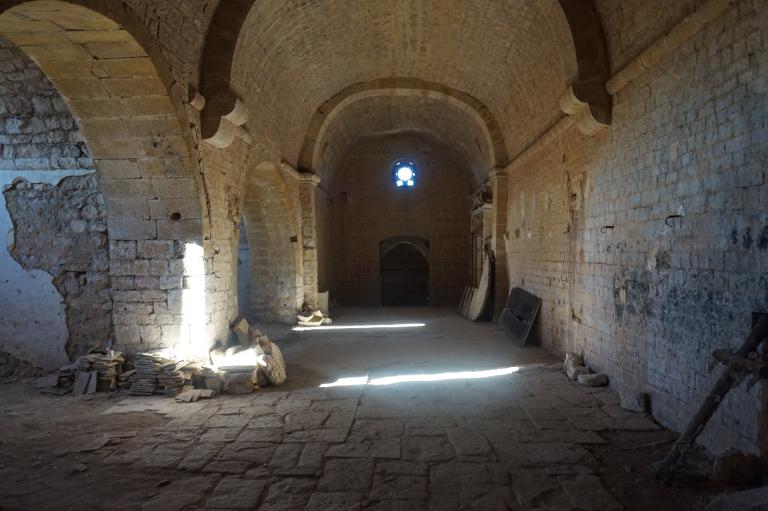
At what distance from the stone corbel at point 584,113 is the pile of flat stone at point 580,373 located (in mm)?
2991

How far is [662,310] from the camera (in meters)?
4.25

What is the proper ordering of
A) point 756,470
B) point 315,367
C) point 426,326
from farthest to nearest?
point 426,326 → point 315,367 → point 756,470

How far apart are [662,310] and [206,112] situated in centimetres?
553

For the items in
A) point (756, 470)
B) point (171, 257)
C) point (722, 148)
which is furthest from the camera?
point (171, 257)

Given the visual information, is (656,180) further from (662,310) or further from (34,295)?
(34,295)

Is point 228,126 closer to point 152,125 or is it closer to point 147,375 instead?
point 152,125

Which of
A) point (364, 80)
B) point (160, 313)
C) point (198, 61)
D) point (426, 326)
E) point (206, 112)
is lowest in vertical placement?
point (426, 326)

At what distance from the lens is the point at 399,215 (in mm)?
14875

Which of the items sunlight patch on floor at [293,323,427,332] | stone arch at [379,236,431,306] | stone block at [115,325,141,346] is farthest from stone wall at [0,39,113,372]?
stone arch at [379,236,431,306]

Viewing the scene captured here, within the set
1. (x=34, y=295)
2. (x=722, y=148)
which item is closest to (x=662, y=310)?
(x=722, y=148)

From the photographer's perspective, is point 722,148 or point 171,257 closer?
point 722,148

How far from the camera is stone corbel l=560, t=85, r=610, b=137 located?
5.33 meters

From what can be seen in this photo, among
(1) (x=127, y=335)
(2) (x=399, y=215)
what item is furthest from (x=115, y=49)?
(2) (x=399, y=215)

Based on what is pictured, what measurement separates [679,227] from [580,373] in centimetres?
236
